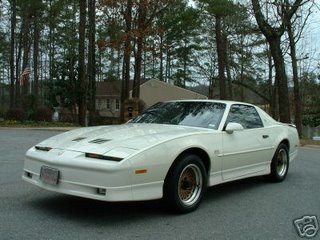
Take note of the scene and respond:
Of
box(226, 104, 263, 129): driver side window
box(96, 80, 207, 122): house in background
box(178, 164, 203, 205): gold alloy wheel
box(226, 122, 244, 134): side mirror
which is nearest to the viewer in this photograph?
box(178, 164, 203, 205): gold alloy wheel

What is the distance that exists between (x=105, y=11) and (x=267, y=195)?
2596 cm

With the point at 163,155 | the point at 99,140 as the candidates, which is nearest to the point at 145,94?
the point at 99,140

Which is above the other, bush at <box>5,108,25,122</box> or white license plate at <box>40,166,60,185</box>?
bush at <box>5,108,25,122</box>

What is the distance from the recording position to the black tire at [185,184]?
5777 mm

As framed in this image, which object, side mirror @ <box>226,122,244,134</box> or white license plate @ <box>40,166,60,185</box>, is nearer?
white license plate @ <box>40,166,60,185</box>

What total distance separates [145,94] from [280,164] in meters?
46.0

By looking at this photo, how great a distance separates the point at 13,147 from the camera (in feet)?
44.0

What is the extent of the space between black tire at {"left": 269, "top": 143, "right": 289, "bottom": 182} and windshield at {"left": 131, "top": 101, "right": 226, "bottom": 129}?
157cm

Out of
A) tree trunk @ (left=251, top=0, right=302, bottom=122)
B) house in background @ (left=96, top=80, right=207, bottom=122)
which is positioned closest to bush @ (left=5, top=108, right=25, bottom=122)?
tree trunk @ (left=251, top=0, right=302, bottom=122)

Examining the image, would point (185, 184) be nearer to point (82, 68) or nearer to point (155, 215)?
point (155, 215)

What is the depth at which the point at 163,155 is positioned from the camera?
566 centimetres

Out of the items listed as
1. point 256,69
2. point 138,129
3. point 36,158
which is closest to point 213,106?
point 138,129

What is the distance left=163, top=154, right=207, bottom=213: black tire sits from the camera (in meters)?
5.78

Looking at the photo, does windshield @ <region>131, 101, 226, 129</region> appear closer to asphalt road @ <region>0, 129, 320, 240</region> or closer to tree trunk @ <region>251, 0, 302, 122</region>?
asphalt road @ <region>0, 129, 320, 240</region>
